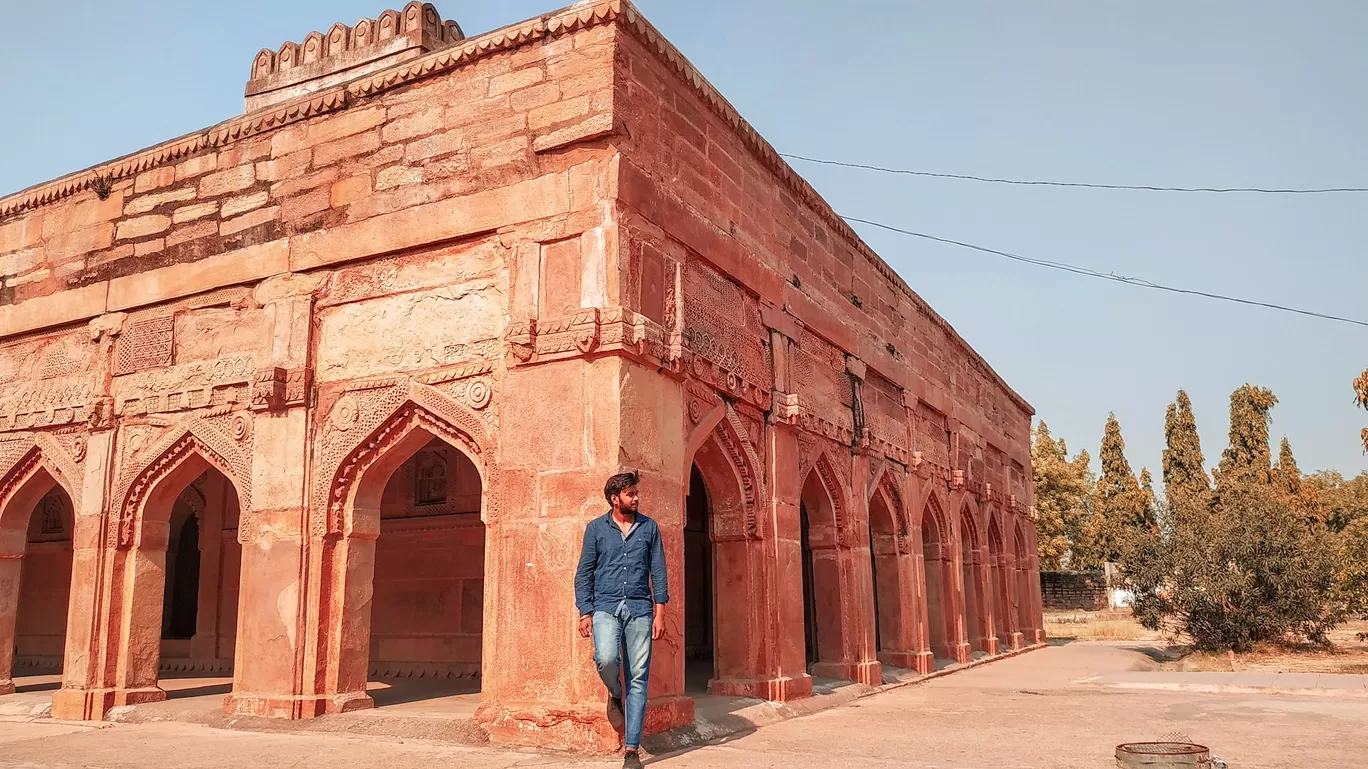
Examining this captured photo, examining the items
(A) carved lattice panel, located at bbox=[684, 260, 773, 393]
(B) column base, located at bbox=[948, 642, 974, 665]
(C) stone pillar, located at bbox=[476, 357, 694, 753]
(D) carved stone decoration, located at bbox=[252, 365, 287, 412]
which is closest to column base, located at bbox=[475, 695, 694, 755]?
(C) stone pillar, located at bbox=[476, 357, 694, 753]

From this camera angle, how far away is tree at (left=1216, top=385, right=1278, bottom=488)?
40.1 m

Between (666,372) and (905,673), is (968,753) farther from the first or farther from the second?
(905,673)

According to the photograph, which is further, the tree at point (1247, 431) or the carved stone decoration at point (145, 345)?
the tree at point (1247, 431)

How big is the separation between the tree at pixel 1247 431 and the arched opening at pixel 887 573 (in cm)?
3311

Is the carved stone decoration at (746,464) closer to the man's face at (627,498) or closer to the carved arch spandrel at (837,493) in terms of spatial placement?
the carved arch spandrel at (837,493)

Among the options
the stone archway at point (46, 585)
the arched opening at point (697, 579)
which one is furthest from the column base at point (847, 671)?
the stone archway at point (46, 585)

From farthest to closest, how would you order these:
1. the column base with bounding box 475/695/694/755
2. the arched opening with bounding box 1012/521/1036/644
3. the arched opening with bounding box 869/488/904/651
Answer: the arched opening with bounding box 1012/521/1036/644
the arched opening with bounding box 869/488/904/651
the column base with bounding box 475/695/694/755

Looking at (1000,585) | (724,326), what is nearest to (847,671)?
(724,326)

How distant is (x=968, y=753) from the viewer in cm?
566

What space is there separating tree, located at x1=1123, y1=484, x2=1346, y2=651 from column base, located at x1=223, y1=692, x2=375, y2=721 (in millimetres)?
11818

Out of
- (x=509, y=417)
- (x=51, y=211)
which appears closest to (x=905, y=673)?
(x=509, y=417)

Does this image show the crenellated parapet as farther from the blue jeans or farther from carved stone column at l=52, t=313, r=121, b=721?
the blue jeans

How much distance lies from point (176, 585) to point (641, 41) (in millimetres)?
9160

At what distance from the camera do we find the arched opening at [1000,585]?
Answer: 1684 centimetres
